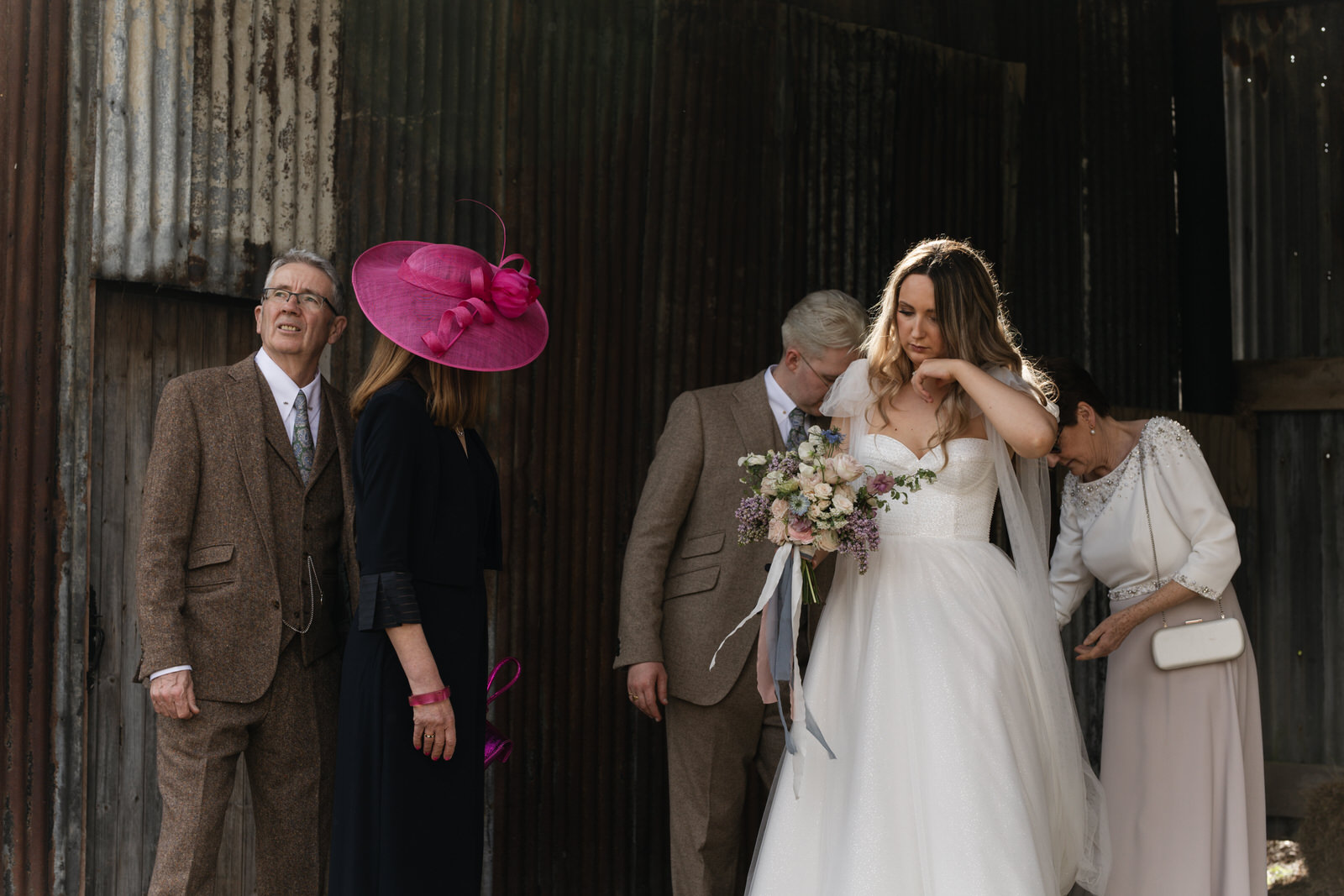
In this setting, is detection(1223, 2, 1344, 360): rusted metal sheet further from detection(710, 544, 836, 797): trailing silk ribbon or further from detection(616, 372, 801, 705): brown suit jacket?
detection(710, 544, 836, 797): trailing silk ribbon

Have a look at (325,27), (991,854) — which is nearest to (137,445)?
(325,27)

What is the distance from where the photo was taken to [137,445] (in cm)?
405

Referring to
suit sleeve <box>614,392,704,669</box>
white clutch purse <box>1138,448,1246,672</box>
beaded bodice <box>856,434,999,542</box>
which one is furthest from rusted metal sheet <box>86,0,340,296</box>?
white clutch purse <box>1138,448,1246,672</box>

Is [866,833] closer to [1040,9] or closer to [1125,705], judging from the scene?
[1125,705]

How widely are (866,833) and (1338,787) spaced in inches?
166

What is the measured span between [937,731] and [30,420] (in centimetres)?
291

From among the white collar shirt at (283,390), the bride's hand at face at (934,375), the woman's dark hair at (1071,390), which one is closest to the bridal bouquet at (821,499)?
the bride's hand at face at (934,375)

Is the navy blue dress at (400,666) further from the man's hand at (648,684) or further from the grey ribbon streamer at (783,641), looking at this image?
the grey ribbon streamer at (783,641)

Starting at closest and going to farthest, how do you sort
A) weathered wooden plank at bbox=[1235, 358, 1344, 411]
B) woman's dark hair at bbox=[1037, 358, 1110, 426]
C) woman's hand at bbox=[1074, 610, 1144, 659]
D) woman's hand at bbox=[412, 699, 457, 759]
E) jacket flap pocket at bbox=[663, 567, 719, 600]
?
1. woman's hand at bbox=[412, 699, 457, 759]
2. jacket flap pocket at bbox=[663, 567, 719, 600]
3. woman's hand at bbox=[1074, 610, 1144, 659]
4. woman's dark hair at bbox=[1037, 358, 1110, 426]
5. weathered wooden plank at bbox=[1235, 358, 1344, 411]

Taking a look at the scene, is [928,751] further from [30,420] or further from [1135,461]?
[30,420]

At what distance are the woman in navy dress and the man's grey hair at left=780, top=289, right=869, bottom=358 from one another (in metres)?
0.93

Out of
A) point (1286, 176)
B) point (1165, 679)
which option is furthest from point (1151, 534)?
point (1286, 176)

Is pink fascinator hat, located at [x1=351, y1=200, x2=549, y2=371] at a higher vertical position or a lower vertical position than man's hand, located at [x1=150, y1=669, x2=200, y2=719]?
higher

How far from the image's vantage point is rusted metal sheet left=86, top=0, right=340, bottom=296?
3943mm
